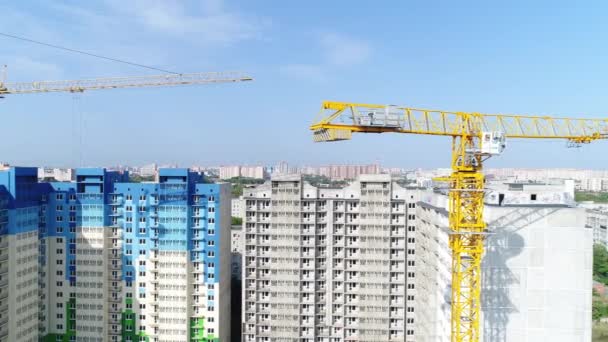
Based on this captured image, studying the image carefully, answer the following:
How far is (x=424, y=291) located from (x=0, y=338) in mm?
22532

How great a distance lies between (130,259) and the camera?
Answer: 27.8 meters

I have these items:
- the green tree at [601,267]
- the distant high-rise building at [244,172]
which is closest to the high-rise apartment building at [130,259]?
the green tree at [601,267]

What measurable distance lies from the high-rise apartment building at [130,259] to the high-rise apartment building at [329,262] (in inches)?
99.6

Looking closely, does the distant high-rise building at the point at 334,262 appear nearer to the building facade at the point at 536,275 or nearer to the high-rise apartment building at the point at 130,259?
the high-rise apartment building at the point at 130,259

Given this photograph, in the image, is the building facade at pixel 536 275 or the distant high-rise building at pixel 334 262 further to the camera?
the distant high-rise building at pixel 334 262

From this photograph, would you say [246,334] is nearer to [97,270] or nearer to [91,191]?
[97,270]

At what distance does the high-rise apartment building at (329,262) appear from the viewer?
89.2 feet

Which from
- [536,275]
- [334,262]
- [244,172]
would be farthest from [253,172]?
[536,275]

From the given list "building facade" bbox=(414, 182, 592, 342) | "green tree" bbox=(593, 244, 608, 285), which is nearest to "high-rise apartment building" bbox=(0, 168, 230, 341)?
"building facade" bbox=(414, 182, 592, 342)

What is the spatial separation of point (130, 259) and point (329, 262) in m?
12.4

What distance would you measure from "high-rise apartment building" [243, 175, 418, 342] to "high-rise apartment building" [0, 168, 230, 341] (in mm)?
2530

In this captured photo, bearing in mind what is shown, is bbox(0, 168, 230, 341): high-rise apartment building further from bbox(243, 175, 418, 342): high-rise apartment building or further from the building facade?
the building facade

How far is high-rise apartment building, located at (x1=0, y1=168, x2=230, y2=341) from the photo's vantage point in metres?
27.3

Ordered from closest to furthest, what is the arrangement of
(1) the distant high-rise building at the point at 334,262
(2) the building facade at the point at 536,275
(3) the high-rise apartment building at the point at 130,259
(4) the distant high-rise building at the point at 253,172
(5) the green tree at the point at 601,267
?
(2) the building facade at the point at 536,275, (1) the distant high-rise building at the point at 334,262, (3) the high-rise apartment building at the point at 130,259, (5) the green tree at the point at 601,267, (4) the distant high-rise building at the point at 253,172
